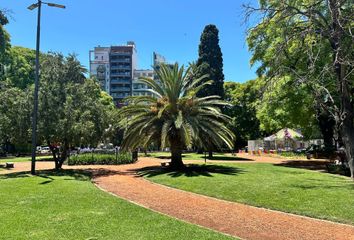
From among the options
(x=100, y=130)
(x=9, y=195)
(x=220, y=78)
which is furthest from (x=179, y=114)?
(x=220, y=78)

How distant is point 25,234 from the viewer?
24.4ft

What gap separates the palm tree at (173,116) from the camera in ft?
72.4

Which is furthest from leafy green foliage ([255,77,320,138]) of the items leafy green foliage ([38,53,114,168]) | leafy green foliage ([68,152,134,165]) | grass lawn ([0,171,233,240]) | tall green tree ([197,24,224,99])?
tall green tree ([197,24,224,99])

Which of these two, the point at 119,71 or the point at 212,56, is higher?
the point at 119,71

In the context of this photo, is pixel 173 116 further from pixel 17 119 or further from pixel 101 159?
pixel 101 159

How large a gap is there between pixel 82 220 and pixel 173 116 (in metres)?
13.7

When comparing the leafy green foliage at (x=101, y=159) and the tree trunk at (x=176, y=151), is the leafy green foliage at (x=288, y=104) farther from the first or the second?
the leafy green foliage at (x=101, y=159)

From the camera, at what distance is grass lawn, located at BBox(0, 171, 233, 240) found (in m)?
7.54

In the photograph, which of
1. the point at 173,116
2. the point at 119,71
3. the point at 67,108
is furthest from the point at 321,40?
the point at 119,71

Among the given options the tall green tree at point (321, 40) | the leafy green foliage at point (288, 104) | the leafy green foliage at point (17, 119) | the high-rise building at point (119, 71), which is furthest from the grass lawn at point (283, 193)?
the high-rise building at point (119, 71)

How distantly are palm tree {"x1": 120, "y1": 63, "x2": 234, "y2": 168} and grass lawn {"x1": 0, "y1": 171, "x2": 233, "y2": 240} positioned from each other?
30.9 ft

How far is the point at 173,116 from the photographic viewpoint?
22.2 metres

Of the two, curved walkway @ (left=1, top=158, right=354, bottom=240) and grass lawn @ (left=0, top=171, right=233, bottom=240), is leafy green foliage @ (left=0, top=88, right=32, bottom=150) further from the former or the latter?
curved walkway @ (left=1, top=158, right=354, bottom=240)

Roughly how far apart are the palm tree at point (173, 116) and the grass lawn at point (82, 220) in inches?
370
